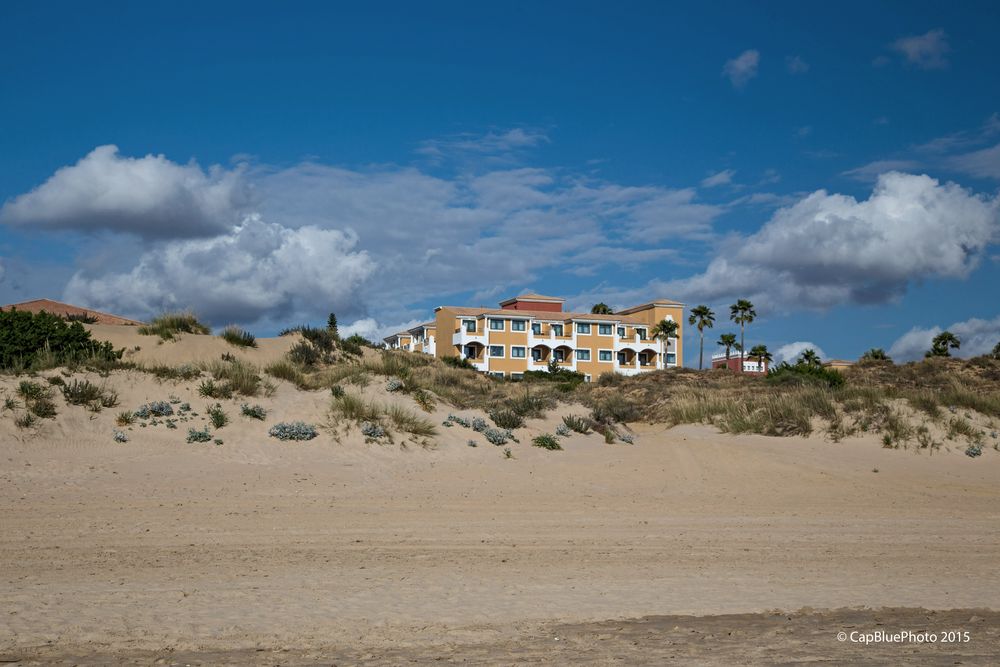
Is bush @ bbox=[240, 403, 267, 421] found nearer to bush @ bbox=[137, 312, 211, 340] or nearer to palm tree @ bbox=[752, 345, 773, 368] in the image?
bush @ bbox=[137, 312, 211, 340]

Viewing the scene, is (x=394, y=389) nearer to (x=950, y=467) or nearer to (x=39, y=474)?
(x=39, y=474)

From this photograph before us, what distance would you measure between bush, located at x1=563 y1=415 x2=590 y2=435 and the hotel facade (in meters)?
60.7

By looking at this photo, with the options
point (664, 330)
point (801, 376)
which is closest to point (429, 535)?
→ point (801, 376)

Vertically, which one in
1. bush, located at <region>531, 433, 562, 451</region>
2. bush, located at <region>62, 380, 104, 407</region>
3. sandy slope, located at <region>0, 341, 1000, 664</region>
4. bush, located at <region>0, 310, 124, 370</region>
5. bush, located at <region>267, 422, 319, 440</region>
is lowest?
sandy slope, located at <region>0, 341, 1000, 664</region>

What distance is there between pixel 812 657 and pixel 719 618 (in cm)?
129

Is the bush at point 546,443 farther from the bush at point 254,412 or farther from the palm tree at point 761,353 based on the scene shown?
the palm tree at point 761,353

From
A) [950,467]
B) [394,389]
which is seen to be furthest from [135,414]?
[950,467]

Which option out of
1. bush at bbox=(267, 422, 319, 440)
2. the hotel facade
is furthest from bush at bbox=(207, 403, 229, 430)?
the hotel facade

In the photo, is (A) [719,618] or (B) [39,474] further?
(B) [39,474]

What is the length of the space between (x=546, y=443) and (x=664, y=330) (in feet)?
237

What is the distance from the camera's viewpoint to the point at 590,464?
61.1ft

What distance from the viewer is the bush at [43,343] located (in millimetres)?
21125

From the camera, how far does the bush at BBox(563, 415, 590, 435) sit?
71.8 ft

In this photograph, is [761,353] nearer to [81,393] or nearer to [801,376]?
[801,376]
